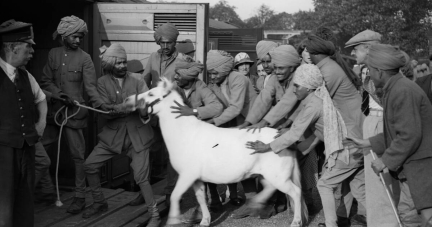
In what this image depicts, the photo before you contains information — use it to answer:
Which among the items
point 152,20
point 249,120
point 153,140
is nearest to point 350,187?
point 249,120

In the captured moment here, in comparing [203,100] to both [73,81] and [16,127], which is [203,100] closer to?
[73,81]

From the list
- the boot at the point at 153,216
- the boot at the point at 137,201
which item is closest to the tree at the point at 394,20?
the boot at the point at 137,201

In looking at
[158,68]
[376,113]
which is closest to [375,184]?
[376,113]

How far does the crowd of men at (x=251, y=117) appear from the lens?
12.8ft

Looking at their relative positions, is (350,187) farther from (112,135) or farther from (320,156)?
(112,135)

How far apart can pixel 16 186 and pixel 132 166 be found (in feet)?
4.49

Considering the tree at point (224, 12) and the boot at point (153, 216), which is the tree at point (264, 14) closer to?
the tree at point (224, 12)

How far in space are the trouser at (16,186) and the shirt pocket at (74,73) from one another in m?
1.42

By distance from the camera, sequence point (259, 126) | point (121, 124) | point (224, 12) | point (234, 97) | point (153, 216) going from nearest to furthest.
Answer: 1. point (153, 216)
2. point (259, 126)
3. point (121, 124)
4. point (234, 97)
5. point (224, 12)

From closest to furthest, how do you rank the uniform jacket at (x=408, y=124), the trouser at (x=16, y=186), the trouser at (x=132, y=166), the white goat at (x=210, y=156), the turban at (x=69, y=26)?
the uniform jacket at (x=408, y=124) → the trouser at (x=16, y=186) → the white goat at (x=210, y=156) → the trouser at (x=132, y=166) → the turban at (x=69, y=26)

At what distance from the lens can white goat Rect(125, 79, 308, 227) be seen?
480 cm

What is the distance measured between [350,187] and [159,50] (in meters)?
2.65

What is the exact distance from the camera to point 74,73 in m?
5.45

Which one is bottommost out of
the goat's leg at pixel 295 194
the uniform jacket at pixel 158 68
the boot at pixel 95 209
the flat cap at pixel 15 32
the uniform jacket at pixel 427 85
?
the boot at pixel 95 209
